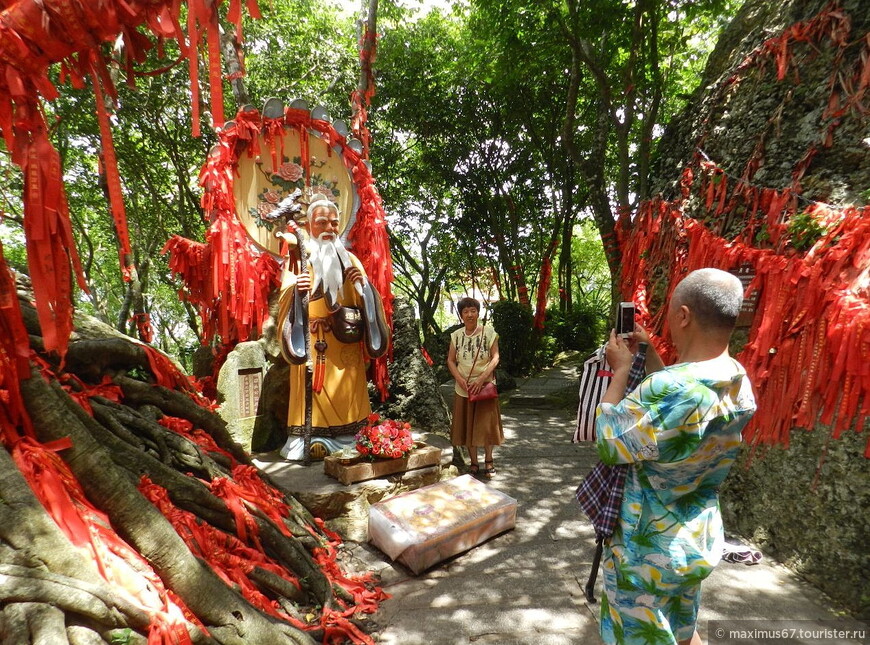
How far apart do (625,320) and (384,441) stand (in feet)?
8.33

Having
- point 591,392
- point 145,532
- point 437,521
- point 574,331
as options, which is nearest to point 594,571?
point 591,392

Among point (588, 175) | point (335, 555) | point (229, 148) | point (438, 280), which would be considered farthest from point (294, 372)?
point (438, 280)

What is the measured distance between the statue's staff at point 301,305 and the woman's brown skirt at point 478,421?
1.38 meters

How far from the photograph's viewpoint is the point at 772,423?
322cm

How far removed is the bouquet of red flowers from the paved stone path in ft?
2.38

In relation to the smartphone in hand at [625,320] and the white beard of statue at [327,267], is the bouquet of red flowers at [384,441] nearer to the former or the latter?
the white beard of statue at [327,267]

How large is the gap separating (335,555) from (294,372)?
175 centimetres

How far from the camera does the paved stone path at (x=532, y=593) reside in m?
2.46

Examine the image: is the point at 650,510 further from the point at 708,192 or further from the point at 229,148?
the point at 229,148

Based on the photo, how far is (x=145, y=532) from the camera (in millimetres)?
1810

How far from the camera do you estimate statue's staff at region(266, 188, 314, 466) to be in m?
3.97

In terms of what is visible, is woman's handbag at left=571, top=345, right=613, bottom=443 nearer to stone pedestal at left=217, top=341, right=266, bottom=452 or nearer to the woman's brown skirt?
the woman's brown skirt

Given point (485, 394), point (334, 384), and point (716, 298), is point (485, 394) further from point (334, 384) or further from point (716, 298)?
point (716, 298)

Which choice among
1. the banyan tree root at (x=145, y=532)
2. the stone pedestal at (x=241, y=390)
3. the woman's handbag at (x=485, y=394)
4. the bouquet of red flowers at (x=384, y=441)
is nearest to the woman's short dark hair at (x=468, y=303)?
the woman's handbag at (x=485, y=394)
